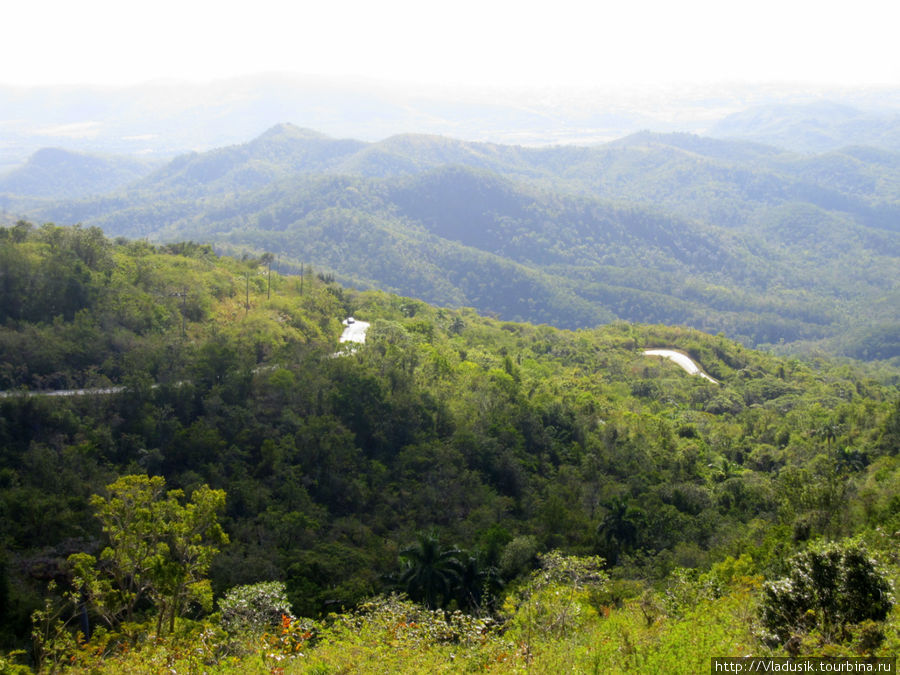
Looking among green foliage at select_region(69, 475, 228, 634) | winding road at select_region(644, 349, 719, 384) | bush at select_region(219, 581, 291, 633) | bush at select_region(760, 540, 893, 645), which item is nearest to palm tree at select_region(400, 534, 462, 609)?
bush at select_region(219, 581, 291, 633)

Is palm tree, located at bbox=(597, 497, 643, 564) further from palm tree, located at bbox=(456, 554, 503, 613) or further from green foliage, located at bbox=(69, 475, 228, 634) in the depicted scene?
green foliage, located at bbox=(69, 475, 228, 634)

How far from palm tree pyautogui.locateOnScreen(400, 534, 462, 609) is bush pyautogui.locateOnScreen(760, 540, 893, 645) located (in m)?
18.8

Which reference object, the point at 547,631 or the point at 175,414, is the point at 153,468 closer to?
the point at 175,414

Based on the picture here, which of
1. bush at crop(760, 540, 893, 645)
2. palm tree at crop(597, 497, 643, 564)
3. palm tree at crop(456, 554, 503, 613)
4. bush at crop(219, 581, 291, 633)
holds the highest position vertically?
bush at crop(760, 540, 893, 645)

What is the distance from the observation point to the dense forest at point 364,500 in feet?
74.1

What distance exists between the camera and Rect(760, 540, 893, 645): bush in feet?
62.9

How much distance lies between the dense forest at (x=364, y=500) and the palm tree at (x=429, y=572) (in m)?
0.12

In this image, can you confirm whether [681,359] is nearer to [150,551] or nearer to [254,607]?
[254,607]

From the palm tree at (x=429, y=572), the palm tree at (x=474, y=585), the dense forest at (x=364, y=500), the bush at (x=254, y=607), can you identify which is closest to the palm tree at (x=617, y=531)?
the dense forest at (x=364, y=500)

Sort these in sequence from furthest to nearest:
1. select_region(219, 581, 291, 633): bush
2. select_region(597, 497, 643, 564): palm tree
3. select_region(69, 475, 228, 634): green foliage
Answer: select_region(597, 497, 643, 564): palm tree < select_region(219, 581, 291, 633): bush < select_region(69, 475, 228, 634): green foliage

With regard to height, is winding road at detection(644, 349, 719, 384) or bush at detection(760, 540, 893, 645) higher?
bush at detection(760, 540, 893, 645)

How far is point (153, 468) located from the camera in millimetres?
49125

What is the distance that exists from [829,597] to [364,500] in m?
37.1

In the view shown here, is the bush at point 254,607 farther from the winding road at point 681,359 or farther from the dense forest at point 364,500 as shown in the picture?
the winding road at point 681,359
